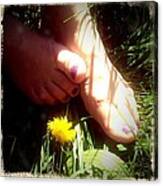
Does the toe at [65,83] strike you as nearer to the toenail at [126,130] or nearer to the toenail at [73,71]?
the toenail at [73,71]

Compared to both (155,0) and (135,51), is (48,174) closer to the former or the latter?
(135,51)

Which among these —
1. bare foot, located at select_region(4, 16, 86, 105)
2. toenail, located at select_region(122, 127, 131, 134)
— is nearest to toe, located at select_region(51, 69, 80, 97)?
bare foot, located at select_region(4, 16, 86, 105)

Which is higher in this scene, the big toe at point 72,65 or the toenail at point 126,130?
the big toe at point 72,65

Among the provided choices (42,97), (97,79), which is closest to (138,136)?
(97,79)

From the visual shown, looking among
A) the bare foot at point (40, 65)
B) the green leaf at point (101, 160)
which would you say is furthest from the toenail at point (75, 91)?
the green leaf at point (101, 160)

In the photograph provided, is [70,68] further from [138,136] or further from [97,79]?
[138,136]

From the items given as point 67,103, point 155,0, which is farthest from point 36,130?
point 155,0
